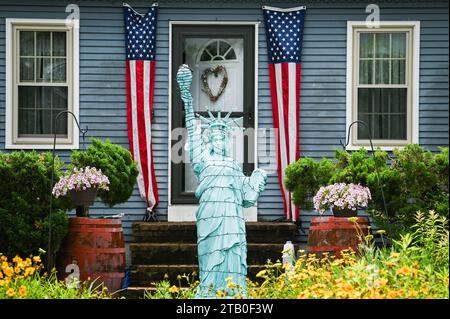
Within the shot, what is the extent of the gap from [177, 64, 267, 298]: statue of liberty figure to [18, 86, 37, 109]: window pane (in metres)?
4.01

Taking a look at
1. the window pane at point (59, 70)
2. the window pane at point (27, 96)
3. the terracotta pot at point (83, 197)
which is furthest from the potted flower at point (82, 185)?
the window pane at point (59, 70)

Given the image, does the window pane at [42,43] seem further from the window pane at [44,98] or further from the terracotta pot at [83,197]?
the terracotta pot at [83,197]

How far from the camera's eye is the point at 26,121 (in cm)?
1035

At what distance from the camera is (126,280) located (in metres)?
8.87

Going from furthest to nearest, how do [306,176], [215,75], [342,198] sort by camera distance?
1. [215,75]
2. [306,176]
3. [342,198]

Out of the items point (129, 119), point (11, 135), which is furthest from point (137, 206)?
point (11, 135)

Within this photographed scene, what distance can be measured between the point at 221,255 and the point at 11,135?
4262 millimetres

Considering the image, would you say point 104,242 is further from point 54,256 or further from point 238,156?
point 238,156

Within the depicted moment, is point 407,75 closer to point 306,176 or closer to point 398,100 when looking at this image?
point 398,100

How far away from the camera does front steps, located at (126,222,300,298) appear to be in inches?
355

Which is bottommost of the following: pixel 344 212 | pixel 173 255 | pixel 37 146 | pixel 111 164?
pixel 173 255

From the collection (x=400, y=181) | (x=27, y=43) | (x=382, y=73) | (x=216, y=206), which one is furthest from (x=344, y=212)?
(x=27, y=43)

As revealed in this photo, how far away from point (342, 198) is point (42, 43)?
4136 millimetres

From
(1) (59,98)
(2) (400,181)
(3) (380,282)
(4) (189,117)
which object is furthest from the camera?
(1) (59,98)
